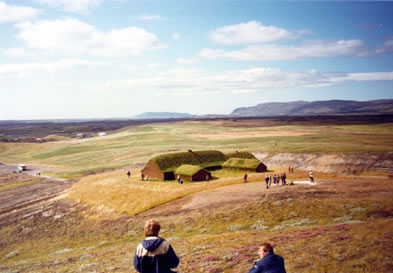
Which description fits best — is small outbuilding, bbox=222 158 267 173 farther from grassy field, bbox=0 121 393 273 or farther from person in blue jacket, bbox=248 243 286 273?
person in blue jacket, bbox=248 243 286 273

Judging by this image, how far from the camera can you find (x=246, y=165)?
68.2 m

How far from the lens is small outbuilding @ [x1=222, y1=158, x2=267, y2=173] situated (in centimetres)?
6685

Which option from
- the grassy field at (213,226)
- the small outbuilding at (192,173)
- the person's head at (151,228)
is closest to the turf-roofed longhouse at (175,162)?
the small outbuilding at (192,173)

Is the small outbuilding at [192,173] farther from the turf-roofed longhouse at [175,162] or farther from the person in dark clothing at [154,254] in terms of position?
the person in dark clothing at [154,254]

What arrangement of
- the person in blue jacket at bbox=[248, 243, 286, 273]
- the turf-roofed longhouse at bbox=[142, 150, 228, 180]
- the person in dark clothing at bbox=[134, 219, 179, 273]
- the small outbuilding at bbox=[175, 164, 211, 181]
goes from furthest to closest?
the turf-roofed longhouse at bbox=[142, 150, 228, 180] < the small outbuilding at bbox=[175, 164, 211, 181] < the person in blue jacket at bbox=[248, 243, 286, 273] < the person in dark clothing at bbox=[134, 219, 179, 273]

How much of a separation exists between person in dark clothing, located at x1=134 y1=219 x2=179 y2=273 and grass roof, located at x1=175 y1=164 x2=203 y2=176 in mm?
52965

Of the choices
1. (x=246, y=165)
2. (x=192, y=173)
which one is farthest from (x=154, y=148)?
(x=192, y=173)

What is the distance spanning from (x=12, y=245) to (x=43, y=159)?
114193 millimetres

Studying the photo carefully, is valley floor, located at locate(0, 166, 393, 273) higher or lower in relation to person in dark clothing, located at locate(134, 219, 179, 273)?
lower

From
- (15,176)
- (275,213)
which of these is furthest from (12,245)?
(15,176)

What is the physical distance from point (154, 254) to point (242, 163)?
62602mm

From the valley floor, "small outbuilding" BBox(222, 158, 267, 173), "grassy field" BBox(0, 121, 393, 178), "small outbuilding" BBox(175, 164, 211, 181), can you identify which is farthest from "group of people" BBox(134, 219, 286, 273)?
"grassy field" BBox(0, 121, 393, 178)

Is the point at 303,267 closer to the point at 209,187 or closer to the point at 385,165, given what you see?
the point at 209,187

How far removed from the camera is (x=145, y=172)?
68.8m
